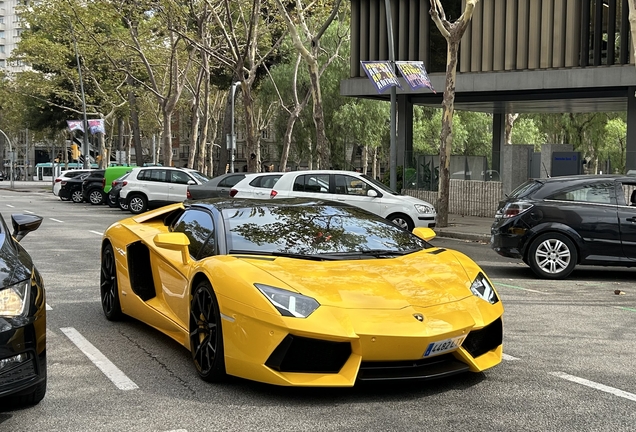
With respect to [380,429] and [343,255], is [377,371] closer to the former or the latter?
[380,429]

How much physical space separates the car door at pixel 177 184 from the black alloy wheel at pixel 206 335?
73.3 ft

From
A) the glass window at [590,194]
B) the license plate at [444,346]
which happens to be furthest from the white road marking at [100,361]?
the glass window at [590,194]

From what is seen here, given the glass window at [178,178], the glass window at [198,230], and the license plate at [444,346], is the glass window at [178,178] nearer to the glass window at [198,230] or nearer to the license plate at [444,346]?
the glass window at [198,230]

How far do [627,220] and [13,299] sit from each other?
8.89 metres

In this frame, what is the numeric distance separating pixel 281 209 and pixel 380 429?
2490mm

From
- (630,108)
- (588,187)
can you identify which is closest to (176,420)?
(588,187)

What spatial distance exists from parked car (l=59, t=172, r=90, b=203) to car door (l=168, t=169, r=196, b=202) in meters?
10.2

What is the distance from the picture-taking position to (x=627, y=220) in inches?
440

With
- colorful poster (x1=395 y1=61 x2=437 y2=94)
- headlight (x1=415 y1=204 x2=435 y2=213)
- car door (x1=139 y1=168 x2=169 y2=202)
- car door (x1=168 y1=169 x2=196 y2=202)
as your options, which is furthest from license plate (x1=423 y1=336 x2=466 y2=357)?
car door (x1=139 y1=168 x2=169 y2=202)

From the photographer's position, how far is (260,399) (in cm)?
513

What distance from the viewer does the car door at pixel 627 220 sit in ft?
36.5

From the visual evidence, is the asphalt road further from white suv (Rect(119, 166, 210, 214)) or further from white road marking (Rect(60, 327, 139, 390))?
white suv (Rect(119, 166, 210, 214))

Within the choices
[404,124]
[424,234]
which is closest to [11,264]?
[424,234]

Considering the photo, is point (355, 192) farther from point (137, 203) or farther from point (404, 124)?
point (137, 203)
